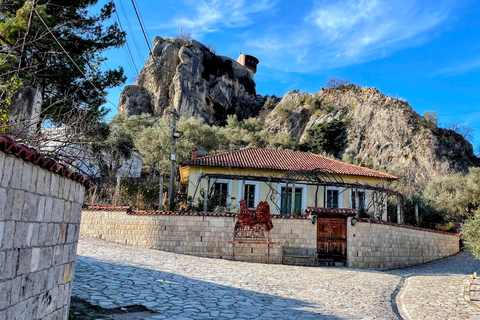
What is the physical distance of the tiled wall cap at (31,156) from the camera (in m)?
3.04

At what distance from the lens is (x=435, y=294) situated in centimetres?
1012

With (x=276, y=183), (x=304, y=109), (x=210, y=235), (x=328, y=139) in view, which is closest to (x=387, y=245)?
(x=210, y=235)

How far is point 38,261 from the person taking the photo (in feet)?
12.7

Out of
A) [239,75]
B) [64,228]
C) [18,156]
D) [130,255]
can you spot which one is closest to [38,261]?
[64,228]

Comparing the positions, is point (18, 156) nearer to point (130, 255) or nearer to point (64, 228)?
point (64, 228)

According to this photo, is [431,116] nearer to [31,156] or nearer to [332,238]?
[332,238]

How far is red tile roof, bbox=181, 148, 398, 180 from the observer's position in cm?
2217

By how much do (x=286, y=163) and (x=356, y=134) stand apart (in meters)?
22.9

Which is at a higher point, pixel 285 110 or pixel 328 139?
pixel 285 110

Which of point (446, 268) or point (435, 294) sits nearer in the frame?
point (435, 294)

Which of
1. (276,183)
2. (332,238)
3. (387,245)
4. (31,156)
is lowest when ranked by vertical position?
(387,245)

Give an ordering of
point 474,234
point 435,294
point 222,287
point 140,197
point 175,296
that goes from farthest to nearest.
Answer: point 140,197 < point 474,234 < point 435,294 < point 222,287 < point 175,296

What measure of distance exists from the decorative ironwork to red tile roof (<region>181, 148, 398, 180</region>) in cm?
823

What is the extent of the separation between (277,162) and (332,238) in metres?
9.76
